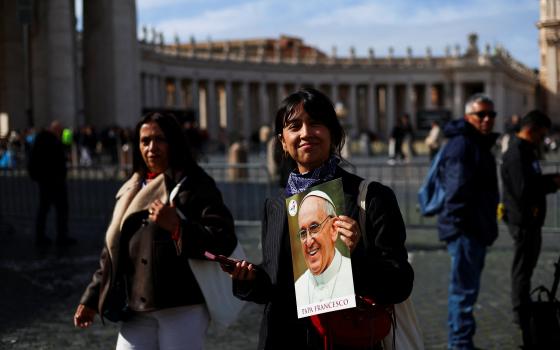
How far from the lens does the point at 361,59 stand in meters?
83.2

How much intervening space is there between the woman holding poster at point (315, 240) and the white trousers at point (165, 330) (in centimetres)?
89

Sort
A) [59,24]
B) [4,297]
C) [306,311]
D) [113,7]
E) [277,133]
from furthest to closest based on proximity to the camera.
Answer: [113,7]
[59,24]
[4,297]
[277,133]
[306,311]

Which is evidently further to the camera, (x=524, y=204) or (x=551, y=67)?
(x=551, y=67)

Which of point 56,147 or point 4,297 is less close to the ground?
point 56,147

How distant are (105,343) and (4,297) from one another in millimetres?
2506

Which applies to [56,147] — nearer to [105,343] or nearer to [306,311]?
[105,343]

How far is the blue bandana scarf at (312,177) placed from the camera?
2.90m

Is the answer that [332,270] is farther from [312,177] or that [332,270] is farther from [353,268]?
[312,177]

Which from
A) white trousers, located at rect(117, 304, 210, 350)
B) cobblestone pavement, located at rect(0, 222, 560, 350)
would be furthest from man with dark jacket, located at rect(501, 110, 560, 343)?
white trousers, located at rect(117, 304, 210, 350)

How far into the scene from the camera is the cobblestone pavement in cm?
676

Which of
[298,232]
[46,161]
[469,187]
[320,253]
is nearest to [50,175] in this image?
[46,161]

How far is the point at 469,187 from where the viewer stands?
608 centimetres

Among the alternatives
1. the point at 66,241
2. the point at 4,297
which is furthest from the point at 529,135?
the point at 66,241

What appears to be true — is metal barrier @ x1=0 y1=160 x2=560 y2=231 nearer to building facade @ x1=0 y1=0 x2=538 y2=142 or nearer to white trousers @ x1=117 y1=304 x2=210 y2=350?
building facade @ x1=0 y1=0 x2=538 y2=142
